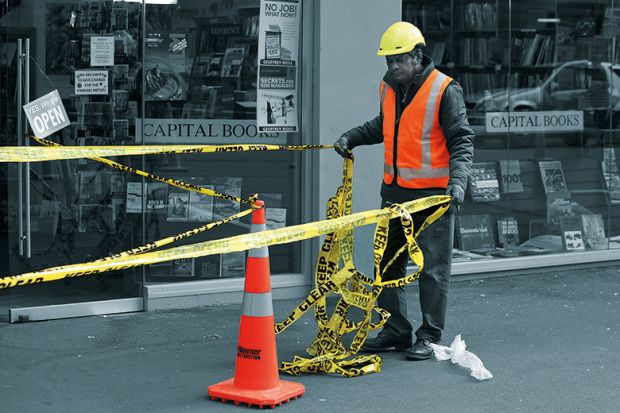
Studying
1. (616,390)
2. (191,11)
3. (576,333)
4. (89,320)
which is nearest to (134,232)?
(89,320)

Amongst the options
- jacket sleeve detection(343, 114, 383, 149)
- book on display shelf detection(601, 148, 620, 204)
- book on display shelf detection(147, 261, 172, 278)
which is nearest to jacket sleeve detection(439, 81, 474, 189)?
jacket sleeve detection(343, 114, 383, 149)

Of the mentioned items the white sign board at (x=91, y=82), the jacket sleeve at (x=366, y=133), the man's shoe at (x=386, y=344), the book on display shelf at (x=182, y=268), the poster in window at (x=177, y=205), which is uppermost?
the white sign board at (x=91, y=82)

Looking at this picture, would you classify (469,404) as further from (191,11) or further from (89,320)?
(191,11)

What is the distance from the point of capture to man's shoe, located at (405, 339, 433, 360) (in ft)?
24.4

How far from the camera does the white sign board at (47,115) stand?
8500 millimetres

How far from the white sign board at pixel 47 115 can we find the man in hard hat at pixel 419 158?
2240 millimetres

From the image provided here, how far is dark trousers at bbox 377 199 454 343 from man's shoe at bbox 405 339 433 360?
0.04 meters

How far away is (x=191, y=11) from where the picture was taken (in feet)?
29.6

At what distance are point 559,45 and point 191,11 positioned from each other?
382 cm

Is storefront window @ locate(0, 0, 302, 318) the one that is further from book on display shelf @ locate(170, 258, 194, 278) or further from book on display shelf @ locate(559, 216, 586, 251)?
book on display shelf @ locate(559, 216, 586, 251)

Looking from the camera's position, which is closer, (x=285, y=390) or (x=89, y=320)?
(x=285, y=390)

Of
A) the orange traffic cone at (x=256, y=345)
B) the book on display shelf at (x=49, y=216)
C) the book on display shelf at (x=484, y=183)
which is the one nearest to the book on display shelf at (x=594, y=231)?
the book on display shelf at (x=484, y=183)

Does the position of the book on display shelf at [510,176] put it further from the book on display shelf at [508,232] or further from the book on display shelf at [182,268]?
the book on display shelf at [182,268]

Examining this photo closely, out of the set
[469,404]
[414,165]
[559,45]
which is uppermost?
[559,45]
